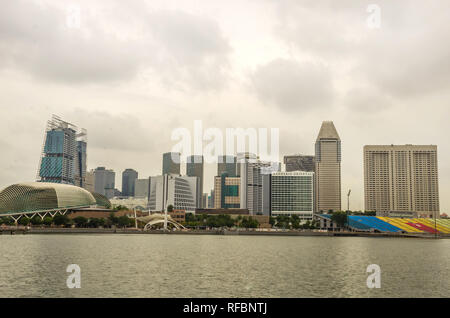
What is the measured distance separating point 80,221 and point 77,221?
4.30 ft

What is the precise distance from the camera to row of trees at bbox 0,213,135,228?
180 m

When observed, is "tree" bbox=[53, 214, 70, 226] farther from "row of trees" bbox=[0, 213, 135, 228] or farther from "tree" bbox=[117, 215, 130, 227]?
"tree" bbox=[117, 215, 130, 227]

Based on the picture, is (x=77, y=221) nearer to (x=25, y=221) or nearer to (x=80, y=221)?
(x=80, y=221)

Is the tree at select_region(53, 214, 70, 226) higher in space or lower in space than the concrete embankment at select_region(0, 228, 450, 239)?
higher

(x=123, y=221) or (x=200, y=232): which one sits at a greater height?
(x=123, y=221)

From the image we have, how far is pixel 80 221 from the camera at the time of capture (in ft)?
609

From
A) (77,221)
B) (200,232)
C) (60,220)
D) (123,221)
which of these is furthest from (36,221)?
(200,232)

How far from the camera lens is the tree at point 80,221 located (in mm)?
185688

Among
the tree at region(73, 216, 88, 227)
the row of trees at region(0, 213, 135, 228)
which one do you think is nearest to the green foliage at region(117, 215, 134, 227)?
the row of trees at region(0, 213, 135, 228)

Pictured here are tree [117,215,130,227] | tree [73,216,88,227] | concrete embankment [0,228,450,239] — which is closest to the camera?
concrete embankment [0,228,450,239]

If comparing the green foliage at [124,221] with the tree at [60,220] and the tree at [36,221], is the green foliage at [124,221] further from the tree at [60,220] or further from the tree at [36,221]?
the tree at [36,221]

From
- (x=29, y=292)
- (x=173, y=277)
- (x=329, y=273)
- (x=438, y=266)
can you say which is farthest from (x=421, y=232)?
(x=29, y=292)
